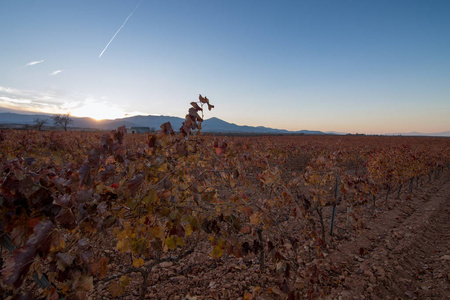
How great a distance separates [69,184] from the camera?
1.61 meters

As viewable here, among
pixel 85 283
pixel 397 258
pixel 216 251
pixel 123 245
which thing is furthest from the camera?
pixel 397 258

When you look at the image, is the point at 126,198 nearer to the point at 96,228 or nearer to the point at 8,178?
the point at 96,228

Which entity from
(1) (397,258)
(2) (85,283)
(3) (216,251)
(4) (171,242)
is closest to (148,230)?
(4) (171,242)

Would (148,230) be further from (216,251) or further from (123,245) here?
(216,251)

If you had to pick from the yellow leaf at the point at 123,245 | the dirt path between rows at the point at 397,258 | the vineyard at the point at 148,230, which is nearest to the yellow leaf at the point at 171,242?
the vineyard at the point at 148,230

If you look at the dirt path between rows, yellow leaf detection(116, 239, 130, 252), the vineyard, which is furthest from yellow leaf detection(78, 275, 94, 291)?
the dirt path between rows

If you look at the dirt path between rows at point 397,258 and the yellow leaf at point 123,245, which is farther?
the dirt path between rows at point 397,258

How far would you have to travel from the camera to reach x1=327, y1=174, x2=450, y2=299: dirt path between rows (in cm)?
346

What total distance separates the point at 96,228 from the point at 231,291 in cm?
262

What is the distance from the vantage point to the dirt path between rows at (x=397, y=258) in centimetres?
346

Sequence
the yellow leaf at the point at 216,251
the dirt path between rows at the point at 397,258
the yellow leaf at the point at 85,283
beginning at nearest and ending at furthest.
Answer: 1. the yellow leaf at the point at 85,283
2. the yellow leaf at the point at 216,251
3. the dirt path between rows at the point at 397,258

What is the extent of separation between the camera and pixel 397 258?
4.31 m

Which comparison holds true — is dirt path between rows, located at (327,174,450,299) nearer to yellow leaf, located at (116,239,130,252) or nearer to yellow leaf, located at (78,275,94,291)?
yellow leaf, located at (116,239,130,252)

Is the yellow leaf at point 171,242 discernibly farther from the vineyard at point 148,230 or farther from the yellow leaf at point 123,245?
the yellow leaf at point 123,245
